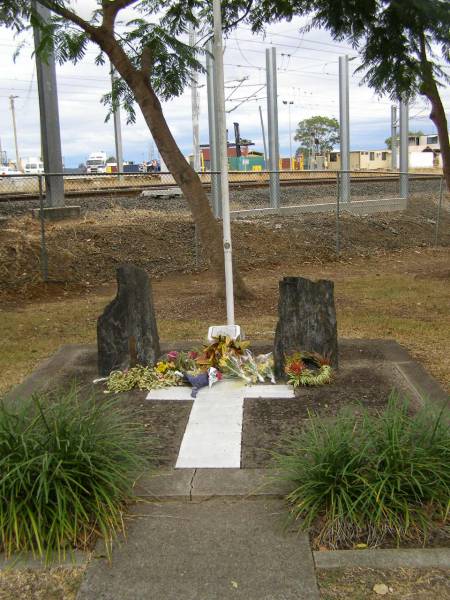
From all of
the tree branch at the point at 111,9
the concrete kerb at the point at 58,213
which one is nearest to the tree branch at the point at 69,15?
the tree branch at the point at 111,9

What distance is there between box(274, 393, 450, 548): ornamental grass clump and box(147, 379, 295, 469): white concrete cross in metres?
0.59

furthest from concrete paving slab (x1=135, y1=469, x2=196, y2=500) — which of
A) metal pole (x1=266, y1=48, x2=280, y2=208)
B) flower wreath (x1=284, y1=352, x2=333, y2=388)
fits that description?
metal pole (x1=266, y1=48, x2=280, y2=208)

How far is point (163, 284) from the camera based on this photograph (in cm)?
1199

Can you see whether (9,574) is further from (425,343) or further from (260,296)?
(260,296)

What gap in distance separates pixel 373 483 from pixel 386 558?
1.18ft

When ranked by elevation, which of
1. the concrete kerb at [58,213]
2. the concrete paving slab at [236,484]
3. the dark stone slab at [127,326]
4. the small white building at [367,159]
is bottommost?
the concrete paving slab at [236,484]

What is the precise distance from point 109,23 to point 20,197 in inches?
329

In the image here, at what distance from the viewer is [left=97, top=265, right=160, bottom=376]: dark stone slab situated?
17.1 ft

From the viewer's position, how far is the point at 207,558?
2941 mm

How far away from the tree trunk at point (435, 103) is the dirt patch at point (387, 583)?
7.18 meters

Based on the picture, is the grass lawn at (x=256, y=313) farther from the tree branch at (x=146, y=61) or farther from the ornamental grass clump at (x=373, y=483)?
the tree branch at (x=146, y=61)

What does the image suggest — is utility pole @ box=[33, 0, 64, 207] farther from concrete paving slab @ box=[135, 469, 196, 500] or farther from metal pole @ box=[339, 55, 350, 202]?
metal pole @ box=[339, 55, 350, 202]

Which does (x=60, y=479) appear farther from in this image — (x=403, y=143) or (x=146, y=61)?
(x=403, y=143)

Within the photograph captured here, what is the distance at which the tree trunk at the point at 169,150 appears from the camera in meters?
8.27
